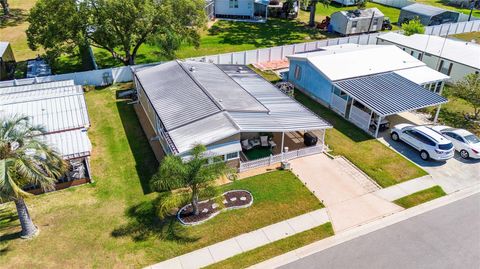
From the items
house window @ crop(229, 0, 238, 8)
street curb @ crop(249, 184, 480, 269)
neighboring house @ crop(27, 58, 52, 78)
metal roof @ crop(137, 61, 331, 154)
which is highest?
house window @ crop(229, 0, 238, 8)

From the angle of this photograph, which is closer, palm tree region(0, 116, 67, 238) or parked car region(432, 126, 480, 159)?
palm tree region(0, 116, 67, 238)

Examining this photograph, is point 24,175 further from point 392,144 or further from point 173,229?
point 392,144

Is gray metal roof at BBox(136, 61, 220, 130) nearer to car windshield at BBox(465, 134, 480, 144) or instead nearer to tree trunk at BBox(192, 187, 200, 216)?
tree trunk at BBox(192, 187, 200, 216)

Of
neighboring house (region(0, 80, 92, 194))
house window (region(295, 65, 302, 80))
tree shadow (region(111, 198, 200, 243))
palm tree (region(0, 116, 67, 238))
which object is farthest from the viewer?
house window (region(295, 65, 302, 80))

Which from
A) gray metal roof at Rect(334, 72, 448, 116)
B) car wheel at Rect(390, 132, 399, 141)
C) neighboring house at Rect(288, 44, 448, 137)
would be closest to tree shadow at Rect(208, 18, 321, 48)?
neighboring house at Rect(288, 44, 448, 137)

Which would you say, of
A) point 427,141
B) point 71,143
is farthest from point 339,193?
point 71,143

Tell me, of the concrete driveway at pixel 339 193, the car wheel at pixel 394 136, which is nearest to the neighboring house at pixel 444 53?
the car wheel at pixel 394 136

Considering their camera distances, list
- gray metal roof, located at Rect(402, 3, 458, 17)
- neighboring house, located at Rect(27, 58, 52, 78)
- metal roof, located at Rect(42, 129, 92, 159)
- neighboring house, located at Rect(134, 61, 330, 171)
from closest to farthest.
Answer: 1. metal roof, located at Rect(42, 129, 92, 159)
2. neighboring house, located at Rect(134, 61, 330, 171)
3. neighboring house, located at Rect(27, 58, 52, 78)
4. gray metal roof, located at Rect(402, 3, 458, 17)
